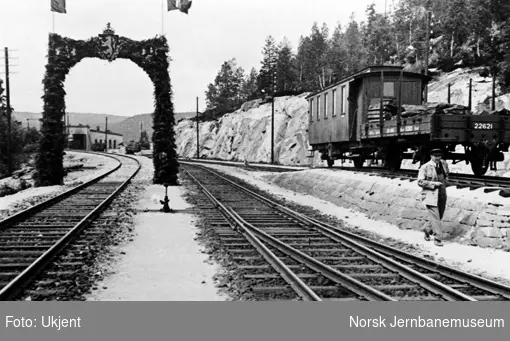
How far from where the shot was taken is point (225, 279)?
675 centimetres

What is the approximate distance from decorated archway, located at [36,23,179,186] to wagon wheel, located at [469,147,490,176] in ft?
36.4

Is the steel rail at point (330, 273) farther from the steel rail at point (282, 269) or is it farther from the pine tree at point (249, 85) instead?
the pine tree at point (249, 85)

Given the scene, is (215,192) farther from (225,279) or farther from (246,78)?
(246,78)

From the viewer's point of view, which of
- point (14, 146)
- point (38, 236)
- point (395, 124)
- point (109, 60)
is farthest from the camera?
point (14, 146)

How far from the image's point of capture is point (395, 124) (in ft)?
47.9

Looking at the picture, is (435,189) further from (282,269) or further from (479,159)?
(479,159)

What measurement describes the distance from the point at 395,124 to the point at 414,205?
380cm

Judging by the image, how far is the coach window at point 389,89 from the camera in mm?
17453

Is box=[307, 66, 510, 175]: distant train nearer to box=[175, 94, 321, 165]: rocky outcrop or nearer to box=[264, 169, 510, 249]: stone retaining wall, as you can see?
box=[264, 169, 510, 249]: stone retaining wall

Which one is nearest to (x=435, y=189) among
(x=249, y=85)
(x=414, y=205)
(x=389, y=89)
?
(x=414, y=205)

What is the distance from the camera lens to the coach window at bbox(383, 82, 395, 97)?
57.3ft

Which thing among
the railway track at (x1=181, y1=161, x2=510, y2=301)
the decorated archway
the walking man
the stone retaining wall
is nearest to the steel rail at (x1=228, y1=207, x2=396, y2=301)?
the railway track at (x1=181, y1=161, x2=510, y2=301)

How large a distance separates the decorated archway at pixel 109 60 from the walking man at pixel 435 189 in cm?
1217
